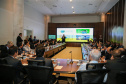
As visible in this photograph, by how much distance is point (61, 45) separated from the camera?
11.0 meters

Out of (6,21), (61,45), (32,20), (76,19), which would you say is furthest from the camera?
(76,19)

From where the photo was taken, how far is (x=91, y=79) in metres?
1.43

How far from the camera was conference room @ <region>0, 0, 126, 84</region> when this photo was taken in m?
1.74

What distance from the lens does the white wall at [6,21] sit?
682 centimetres

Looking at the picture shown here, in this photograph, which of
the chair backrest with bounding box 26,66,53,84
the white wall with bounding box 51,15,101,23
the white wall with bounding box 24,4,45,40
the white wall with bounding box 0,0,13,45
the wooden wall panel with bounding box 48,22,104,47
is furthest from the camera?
the white wall with bounding box 51,15,101,23

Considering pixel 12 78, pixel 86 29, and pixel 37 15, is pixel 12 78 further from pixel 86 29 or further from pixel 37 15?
pixel 86 29

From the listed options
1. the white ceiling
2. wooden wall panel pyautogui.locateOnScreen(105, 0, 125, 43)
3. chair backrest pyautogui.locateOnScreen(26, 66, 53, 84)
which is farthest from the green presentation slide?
chair backrest pyautogui.locateOnScreen(26, 66, 53, 84)

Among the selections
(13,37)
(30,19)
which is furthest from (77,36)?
(13,37)

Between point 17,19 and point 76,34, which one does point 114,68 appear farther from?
point 76,34

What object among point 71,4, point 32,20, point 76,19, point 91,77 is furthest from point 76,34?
point 91,77

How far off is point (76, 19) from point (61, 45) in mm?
6590

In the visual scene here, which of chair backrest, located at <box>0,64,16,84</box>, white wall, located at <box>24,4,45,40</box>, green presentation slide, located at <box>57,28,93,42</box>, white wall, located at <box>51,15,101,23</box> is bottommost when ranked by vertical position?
chair backrest, located at <box>0,64,16,84</box>

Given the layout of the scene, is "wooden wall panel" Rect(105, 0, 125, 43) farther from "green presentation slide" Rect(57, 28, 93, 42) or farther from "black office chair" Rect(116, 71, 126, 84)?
"black office chair" Rect(116, 71, 126, 84)

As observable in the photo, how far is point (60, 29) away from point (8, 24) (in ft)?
30.8
